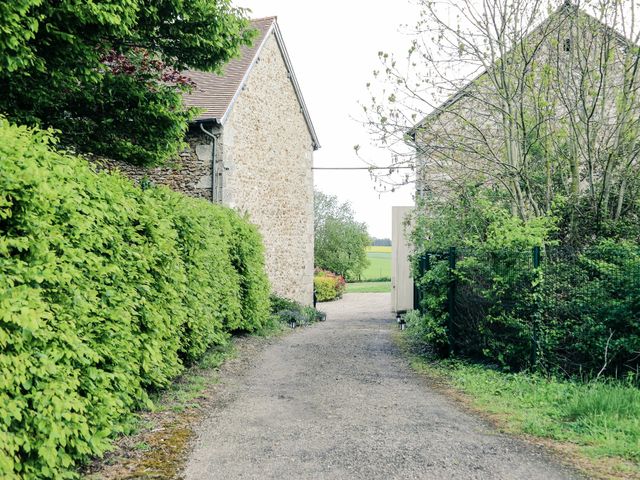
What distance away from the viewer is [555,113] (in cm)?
932

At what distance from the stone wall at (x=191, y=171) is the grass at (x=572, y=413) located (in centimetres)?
914

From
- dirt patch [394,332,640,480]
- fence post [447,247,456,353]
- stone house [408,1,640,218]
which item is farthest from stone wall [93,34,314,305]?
dirt patch [394,332,640,480]

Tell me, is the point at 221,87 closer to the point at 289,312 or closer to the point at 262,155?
the point at 262,155

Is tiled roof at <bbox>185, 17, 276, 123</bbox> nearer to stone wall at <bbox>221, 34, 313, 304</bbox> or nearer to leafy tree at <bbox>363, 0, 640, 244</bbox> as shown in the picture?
stone wall at <bbox>221, 34, 313, 304</bbox>

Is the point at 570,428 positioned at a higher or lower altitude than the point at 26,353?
lower

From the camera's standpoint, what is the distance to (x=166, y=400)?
21.1 feet

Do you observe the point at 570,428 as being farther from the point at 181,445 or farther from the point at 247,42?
the point at 247,42

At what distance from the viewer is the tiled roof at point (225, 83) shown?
14.5 metres

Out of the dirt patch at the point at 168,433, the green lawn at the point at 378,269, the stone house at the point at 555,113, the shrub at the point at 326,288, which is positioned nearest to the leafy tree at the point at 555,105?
the stone house at the point at 555,113

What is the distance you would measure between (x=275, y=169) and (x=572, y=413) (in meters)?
13.7

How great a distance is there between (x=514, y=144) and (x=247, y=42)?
516cm

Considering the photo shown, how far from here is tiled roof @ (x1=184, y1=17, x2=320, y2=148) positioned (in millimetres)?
14453

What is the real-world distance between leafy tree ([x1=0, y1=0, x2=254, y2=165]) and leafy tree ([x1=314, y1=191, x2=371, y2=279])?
98.9ft

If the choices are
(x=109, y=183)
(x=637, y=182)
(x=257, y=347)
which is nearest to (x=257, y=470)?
(x=109, y=183)
